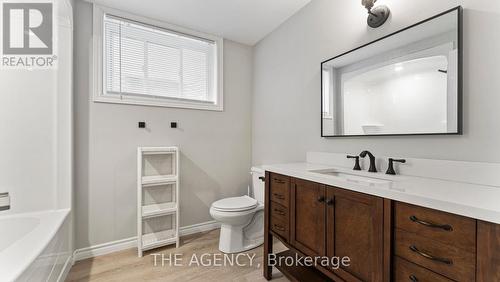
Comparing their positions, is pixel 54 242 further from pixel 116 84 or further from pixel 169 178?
pixel 116 84

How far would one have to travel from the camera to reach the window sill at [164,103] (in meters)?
2.13

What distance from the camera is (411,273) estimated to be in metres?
0.87

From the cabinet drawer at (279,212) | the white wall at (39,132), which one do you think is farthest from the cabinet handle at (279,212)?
the white wall at (39,132)

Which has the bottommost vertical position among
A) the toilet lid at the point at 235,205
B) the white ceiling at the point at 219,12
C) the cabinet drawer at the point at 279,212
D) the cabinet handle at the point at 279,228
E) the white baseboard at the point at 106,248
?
the white baseboard at the point at 106,248

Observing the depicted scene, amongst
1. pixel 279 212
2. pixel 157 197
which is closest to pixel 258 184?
pixel 279 212

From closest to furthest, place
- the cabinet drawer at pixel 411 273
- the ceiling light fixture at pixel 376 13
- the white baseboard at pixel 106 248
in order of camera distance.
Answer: the cabinet drawer at pixel 411 273 < the ceiling light fixture at pixel 376 13 < the white baseboard at pixel 106 248

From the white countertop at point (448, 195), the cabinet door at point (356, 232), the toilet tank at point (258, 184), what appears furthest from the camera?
the toilet tank at point (258, 184)

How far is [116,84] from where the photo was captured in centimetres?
221

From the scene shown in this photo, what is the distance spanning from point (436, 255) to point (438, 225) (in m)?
0.12

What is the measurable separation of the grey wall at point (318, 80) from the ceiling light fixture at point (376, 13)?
38 mm

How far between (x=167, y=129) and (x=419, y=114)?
2.24 meters

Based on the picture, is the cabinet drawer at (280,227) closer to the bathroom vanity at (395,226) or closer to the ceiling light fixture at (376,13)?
the bathroom vanity at (395,226)

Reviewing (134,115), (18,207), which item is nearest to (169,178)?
(134,115)

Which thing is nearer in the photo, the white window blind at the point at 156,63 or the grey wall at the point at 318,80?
the grey wall at the point at 318,80
